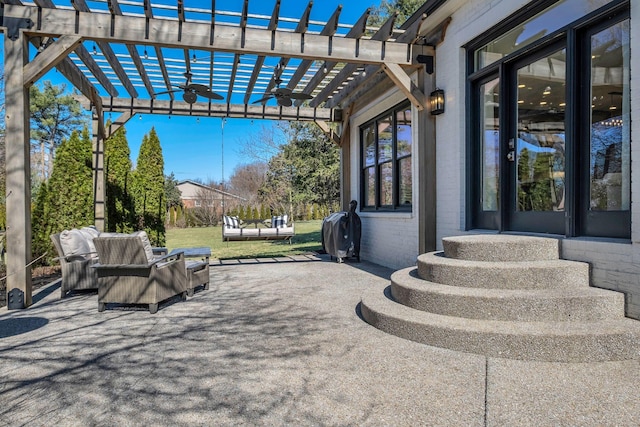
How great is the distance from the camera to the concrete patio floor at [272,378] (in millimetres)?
2037

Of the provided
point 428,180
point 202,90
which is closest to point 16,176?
point 202,90

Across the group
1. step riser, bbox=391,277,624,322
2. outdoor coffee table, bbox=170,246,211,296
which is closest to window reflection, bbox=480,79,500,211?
step riser, bbox=391,277,624,322

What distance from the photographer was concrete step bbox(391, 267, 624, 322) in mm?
3061

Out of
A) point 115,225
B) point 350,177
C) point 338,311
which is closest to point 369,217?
point 350,177

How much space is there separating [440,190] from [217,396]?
421cm

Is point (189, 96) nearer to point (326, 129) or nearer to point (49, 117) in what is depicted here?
point (326, 129)

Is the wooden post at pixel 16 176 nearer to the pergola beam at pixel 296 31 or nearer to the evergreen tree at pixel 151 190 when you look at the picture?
the pergola beam at pixel 296 31

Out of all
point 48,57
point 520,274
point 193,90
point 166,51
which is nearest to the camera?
point 520,274

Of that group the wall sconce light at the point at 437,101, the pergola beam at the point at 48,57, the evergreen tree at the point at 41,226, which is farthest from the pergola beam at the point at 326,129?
the evergreen tree at the point at 41,226

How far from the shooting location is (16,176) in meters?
4.42

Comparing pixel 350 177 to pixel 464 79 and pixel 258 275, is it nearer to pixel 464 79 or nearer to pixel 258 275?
pixel 258 275

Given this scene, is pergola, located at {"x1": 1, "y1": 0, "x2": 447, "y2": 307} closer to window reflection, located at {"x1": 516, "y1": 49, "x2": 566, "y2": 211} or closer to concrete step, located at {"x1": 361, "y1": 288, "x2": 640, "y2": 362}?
window reflection, located at {"x1": 516, "y1": 49, "x2": 566, "y2": 211}

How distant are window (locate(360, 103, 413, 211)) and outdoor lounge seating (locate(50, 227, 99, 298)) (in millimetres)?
4589

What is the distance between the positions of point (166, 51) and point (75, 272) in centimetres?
339
